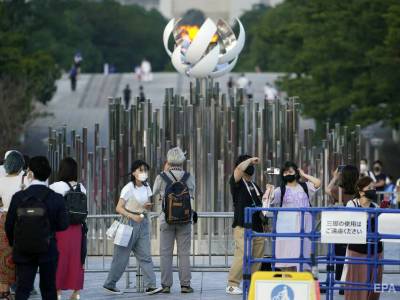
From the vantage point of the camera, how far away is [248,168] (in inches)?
654

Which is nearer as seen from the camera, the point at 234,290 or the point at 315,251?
the point at 315,251

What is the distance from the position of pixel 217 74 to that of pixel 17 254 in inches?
431

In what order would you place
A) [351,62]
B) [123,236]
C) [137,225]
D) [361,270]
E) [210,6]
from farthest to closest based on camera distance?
[210,6]
[351,62]
[137,225]
[123,236]
[361,270]

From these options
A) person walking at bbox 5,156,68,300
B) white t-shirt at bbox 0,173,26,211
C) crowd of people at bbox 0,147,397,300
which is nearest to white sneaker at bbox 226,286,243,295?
crowd of people at bbox 0,147,397,300

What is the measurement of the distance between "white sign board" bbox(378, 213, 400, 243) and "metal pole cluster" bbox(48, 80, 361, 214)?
723 cm


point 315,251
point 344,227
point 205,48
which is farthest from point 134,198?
point 205,48

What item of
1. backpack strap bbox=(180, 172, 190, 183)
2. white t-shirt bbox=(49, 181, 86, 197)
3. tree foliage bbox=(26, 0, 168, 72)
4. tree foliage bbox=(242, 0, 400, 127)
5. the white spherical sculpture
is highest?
tree foliage bbox=(26, 0, 168, 72)

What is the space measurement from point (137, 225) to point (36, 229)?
10.0 feet

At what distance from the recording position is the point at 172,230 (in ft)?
55.4

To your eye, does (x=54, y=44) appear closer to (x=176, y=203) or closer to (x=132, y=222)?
(x=132, y=222)

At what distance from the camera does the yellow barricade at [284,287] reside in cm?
1327

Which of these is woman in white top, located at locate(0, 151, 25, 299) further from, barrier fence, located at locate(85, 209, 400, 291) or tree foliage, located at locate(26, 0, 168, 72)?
tree foliage, located at locate(26, 0, 168, 72)

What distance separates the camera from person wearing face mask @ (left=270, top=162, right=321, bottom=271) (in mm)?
15156

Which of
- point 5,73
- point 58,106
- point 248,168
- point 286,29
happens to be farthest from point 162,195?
point 58,106
